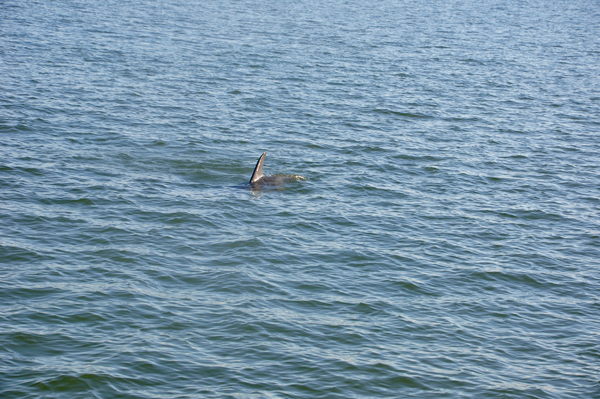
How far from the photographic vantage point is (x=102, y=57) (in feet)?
128

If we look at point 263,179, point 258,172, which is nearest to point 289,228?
point 258,172

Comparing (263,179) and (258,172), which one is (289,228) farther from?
(263,179)

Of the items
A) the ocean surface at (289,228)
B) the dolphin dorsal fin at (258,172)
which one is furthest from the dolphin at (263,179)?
the ocean surface at (289,228)

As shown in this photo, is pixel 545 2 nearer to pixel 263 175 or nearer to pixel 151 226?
pixel 263 175

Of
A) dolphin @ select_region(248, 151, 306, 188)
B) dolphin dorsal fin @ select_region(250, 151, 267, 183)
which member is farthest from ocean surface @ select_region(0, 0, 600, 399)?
dolphin dorsal fin @ select_region(250, 151, 267, 183)

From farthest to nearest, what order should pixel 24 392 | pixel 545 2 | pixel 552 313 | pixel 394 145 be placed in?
1. pixel 545 2
2. pixel 394 145
3. pixel 552 313
4. pixel 24 392

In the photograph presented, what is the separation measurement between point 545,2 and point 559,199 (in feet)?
235

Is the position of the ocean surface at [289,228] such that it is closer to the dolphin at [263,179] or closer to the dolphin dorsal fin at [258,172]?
the dolphin at [263,179]

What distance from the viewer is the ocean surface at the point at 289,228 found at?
14374mm

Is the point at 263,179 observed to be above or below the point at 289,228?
above

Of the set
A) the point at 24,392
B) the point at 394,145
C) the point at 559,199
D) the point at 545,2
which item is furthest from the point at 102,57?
the point at 545,2

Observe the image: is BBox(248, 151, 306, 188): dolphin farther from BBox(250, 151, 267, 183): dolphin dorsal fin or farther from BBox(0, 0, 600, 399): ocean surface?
BBox(0, 0, 600, 399): ocean surface

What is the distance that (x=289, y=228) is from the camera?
20906 millimetres

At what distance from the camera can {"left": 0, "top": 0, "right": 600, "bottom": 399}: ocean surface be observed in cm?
1437
